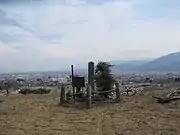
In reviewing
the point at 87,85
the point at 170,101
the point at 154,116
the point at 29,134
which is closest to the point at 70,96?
the point at 87,85

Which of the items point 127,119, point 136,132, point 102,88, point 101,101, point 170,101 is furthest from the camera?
point 102,88

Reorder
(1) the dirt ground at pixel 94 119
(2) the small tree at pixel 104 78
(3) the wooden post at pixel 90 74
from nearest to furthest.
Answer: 1. (1) the dirt ground at pixel 94 119
2. (3) the wooden post at pixel 90 74
3. (2) the small tree at pixel 104 78

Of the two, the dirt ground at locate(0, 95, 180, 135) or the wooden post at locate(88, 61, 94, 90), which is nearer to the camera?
the dirt ground at locate(0, 95, 180, 135)

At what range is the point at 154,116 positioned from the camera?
13.8 m

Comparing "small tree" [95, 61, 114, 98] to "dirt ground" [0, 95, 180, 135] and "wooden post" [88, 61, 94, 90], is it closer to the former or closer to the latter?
"wooden post" [88, 61, 94, 90]

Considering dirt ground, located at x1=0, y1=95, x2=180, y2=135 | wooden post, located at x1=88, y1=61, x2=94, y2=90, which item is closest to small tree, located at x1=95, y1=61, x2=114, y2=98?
wooden post, located at x1=88, y1=61, x2=94, y2=90

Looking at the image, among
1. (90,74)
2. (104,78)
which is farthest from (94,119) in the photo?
(104,78)

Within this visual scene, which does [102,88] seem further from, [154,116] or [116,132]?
[116,132]

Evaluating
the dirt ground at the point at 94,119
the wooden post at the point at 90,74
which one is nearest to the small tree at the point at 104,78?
the wooden post at the point at 90,74

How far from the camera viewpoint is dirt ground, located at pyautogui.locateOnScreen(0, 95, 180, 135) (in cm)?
1145

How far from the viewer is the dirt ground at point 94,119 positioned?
1145 centimetres

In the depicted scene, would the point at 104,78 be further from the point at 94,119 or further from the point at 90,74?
the point at 94,119

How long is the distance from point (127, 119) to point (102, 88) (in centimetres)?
631

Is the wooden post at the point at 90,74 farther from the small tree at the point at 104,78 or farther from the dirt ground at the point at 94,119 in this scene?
the dirt ground at the point at 94,119
